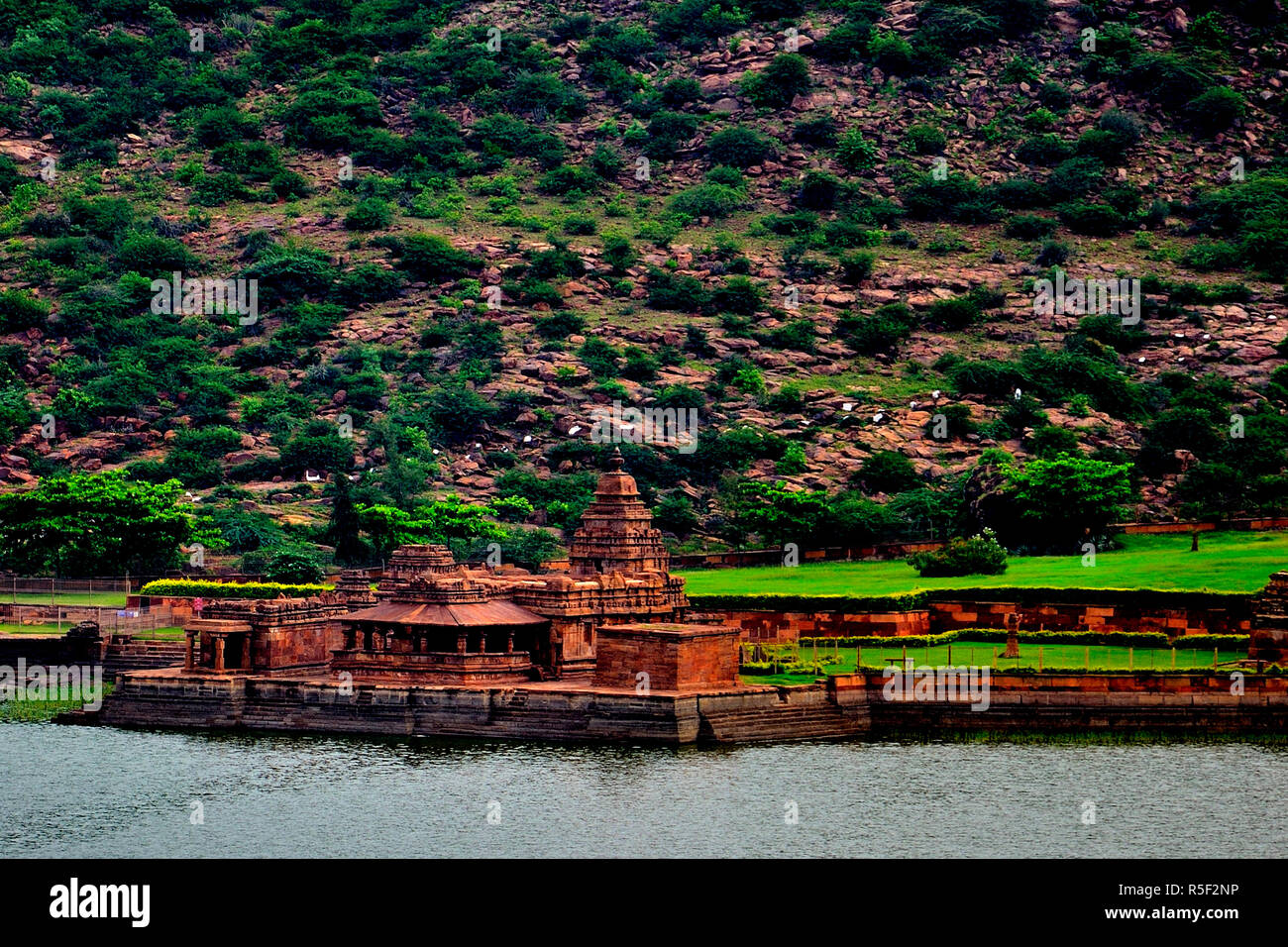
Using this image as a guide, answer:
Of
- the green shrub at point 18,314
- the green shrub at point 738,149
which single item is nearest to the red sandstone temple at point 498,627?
the green shrub at point 18,314

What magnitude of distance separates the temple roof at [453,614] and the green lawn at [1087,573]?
53.4 feet

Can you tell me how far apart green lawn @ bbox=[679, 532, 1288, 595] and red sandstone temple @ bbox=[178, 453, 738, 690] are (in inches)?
317

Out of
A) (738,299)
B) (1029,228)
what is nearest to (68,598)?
(738,299)

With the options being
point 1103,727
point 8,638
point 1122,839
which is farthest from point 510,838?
point 8,638

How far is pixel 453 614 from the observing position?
90.4 metres

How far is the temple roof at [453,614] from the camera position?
90.2 m

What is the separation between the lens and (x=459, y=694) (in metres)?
87.8

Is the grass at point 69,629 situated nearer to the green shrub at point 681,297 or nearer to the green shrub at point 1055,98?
the green shrub at point 681,297

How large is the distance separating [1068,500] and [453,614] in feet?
127

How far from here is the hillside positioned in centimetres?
14000

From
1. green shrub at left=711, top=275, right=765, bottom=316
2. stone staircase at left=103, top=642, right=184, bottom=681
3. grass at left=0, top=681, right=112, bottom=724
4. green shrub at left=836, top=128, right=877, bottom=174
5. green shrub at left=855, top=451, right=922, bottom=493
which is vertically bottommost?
grass at left=0, top=681, right=112, bottom=724

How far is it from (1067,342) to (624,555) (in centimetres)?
6269

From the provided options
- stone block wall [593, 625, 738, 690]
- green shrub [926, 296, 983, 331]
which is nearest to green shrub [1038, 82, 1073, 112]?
green shrub [926, 296, 983, 331]

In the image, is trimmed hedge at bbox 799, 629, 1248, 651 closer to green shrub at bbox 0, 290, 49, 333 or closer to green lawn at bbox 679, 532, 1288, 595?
green lawn at bbox 679, 532, 1288, 595
